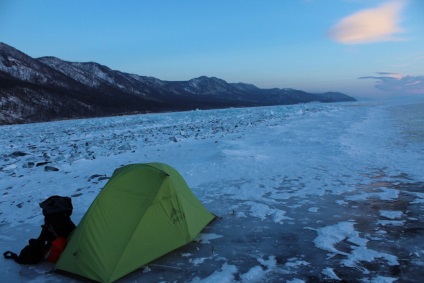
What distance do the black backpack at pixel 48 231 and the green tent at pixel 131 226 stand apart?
0.36 metres

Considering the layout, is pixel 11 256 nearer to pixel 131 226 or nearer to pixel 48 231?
pixel 48 231

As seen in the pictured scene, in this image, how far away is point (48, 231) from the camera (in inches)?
212

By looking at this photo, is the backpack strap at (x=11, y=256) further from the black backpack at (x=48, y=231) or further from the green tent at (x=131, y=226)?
the green tent at (x=131, y=226)

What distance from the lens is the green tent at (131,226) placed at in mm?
4711

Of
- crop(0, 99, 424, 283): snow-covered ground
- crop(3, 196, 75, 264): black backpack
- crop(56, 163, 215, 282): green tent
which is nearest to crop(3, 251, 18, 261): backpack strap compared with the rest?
crop(3, 196, 75, 264): black backpack

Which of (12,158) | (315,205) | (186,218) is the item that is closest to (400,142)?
(315,205)

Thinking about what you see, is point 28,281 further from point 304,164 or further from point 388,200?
point 304,164

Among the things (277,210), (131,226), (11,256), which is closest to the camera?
(131,226)

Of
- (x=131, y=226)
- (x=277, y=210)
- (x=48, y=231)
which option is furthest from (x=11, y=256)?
(x=277, y=210)

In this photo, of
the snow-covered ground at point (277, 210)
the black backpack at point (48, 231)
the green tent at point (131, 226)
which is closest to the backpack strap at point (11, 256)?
the black backpack at point (48, 231)

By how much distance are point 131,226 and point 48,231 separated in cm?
146

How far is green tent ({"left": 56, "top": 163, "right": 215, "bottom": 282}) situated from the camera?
471cm

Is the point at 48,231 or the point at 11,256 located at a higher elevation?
the point at 48,231

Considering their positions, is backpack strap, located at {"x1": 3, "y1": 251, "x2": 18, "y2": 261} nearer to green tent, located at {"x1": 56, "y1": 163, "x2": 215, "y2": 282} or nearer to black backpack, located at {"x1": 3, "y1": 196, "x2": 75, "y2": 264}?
black backpack, located at {"x1": 3, "y1": 196, "x2": 75, "y2": 264}
